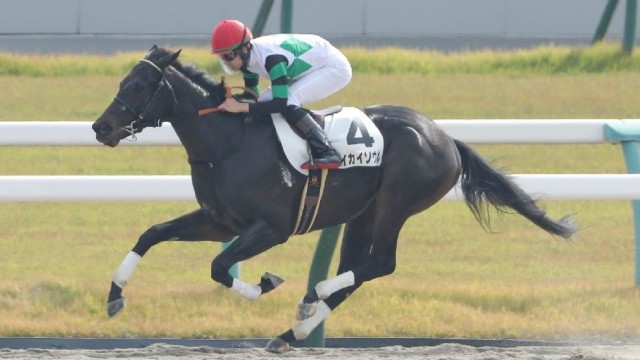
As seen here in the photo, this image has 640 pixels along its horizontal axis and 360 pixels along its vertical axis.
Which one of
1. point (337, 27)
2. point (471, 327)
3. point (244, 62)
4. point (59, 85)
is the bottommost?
point (337, 27)

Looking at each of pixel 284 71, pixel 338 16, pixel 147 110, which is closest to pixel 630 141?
pixel 284 71

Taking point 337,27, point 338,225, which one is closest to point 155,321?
point 338,225

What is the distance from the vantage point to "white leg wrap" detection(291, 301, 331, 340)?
6.37m

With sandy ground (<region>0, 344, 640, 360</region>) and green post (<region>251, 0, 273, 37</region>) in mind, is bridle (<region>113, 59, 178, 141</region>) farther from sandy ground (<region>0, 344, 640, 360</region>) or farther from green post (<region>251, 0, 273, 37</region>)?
green post (<region>251, 0, 273, 37</region>)

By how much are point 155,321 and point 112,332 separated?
0.22m

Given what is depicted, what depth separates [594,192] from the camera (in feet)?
22.3

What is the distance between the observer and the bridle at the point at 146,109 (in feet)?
20.0

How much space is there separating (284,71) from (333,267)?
2.37 meters

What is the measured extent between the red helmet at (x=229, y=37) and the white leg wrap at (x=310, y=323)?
4.02 ft

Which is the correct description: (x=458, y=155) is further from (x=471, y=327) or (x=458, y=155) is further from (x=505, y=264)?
(x=505, y=264)

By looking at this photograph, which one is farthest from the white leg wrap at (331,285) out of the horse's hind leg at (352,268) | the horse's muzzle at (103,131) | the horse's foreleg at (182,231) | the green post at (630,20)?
the green post at (630,20)

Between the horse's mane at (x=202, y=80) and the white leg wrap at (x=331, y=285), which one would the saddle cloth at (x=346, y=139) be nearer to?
the horse's mane at (x=202, y=80)

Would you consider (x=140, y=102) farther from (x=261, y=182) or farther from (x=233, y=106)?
(x=261, y=182)

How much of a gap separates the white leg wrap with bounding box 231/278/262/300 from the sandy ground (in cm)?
29
